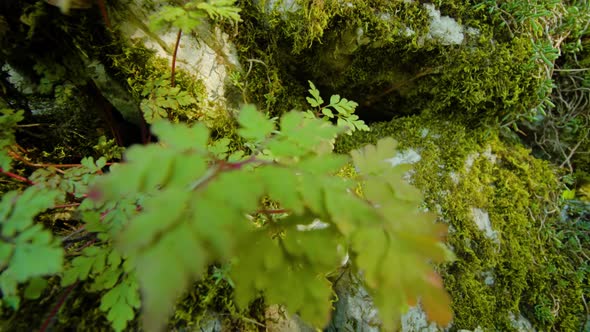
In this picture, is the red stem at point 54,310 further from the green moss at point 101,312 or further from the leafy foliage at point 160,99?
the leafy foliage at point 160,99

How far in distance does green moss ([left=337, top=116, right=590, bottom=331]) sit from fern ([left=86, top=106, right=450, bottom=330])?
110 centimetres

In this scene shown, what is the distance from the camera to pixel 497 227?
1.89m

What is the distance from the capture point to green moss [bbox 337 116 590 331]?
1.70 m

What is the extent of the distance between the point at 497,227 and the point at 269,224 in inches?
67.8

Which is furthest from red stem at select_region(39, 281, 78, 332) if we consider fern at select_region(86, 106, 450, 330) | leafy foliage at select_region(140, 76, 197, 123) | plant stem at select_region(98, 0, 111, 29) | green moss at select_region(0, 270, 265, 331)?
plant stem at select_region(98, 0, 111, 29)

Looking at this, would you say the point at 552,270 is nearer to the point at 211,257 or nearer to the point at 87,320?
the point at 211,257

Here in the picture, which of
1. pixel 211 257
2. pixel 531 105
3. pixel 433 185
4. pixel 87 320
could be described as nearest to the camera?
pixel 211 257

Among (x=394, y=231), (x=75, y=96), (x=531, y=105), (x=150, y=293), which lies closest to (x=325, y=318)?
(x=394, y=231)

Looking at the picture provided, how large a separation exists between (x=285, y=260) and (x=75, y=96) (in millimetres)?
1665

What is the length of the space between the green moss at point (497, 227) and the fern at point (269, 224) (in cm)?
110

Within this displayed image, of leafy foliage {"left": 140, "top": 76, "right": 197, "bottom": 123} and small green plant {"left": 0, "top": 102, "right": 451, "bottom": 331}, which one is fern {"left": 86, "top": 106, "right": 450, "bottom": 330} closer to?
small green plant {"left": 0, "top": 102, "right": 451, "bottom": 331}

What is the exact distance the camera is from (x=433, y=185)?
188 centimetres

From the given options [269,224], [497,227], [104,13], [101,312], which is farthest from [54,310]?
[497,227]

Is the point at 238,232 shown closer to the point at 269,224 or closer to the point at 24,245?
the point at 269,224
